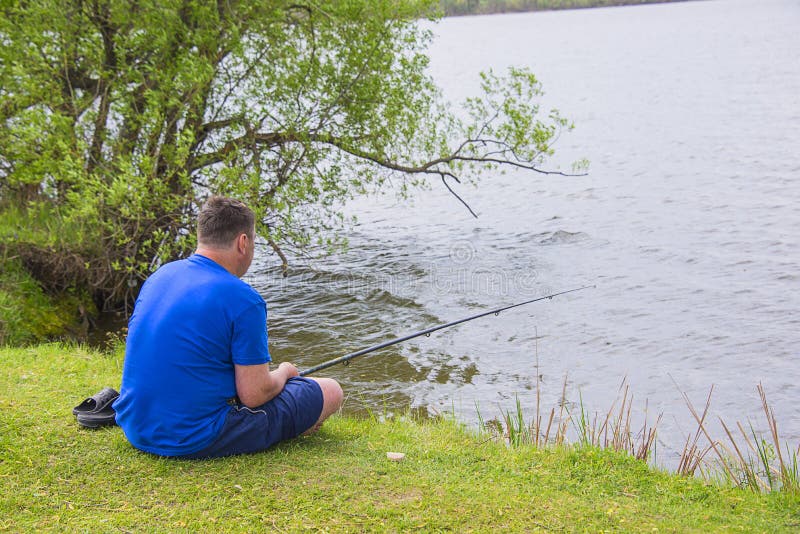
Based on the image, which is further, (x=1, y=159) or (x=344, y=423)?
(x=1, y=159)

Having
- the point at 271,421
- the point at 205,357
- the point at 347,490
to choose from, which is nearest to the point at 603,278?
the point at 271,421

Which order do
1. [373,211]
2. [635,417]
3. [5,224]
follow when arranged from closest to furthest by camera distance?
1. [635,417]
2. [5,224]
3. [373,211]

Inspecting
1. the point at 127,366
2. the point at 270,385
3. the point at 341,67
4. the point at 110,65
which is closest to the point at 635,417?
the point at 270,385

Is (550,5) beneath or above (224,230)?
above

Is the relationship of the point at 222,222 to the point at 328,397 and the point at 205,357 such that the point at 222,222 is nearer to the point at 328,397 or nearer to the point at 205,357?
the point at 205,357

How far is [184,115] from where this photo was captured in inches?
410

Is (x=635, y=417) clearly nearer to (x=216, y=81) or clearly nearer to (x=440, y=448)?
(x=440, y=448)

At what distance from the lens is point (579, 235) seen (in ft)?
49.9

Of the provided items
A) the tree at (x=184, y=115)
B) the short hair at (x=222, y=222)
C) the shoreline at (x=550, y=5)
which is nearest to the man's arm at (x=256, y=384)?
the short hair at (x=222, y=222)

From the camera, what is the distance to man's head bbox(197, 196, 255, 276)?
4.39 metres

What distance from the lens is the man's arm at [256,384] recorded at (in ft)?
14.2

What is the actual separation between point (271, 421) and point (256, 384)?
341 mm

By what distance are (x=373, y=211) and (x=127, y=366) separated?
13852mm

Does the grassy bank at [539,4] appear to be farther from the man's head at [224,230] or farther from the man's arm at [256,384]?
the man's arm at [256,384]
